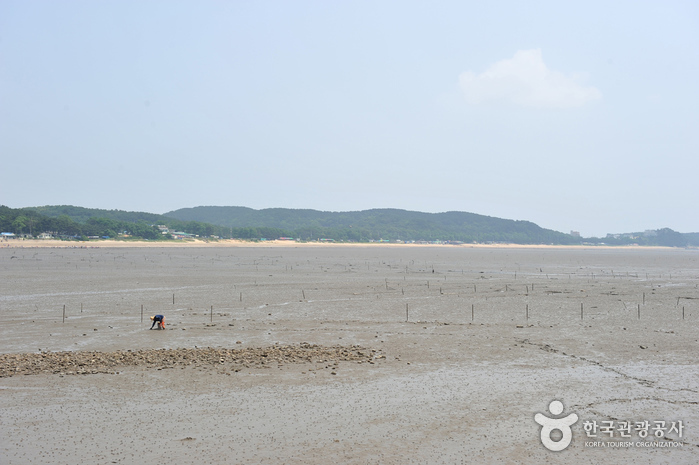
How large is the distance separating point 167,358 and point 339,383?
6440mm

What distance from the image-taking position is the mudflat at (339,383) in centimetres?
1063

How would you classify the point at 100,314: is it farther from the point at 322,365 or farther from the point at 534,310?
the point at 534,310

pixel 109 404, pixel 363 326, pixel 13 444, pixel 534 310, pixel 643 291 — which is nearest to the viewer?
pixel 13 444

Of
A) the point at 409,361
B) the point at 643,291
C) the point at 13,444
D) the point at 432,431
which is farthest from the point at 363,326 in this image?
the point at 643,291

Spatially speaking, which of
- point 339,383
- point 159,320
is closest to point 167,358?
point 159,320

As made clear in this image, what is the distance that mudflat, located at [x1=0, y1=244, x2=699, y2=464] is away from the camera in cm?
1063

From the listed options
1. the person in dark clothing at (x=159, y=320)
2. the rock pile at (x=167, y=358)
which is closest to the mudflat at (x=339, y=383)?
the rock pile at (x=167, y=358)

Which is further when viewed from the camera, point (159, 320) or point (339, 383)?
point (159, 320)

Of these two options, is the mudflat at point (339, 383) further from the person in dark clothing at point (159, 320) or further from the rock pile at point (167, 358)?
the person in dark clothing at point (159, 320)

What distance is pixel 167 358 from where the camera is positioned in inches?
688

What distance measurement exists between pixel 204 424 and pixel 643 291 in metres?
42.2

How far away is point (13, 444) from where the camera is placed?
1043 centimetres

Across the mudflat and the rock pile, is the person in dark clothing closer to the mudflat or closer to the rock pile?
the mudflat

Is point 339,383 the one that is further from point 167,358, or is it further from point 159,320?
point 159,320
